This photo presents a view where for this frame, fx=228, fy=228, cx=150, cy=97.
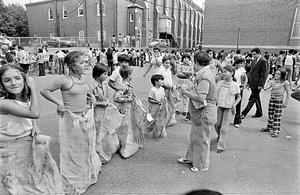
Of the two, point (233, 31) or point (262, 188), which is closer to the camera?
point (262, 188)

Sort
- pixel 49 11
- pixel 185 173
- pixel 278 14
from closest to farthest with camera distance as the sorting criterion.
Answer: pixel 185 173
pixel 278 14
pixel 49 11

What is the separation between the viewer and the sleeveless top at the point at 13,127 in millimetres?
2213

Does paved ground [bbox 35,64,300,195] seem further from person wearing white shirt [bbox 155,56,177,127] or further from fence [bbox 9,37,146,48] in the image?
fence [bbox 9,37,146,48]

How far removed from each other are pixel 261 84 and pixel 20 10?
57.6m

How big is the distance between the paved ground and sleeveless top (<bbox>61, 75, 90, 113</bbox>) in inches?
45.7

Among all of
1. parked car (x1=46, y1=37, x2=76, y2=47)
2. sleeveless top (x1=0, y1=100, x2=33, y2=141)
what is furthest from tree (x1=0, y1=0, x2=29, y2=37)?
sleeveless top (x1=0, y1=100, x2=33, y2=141)

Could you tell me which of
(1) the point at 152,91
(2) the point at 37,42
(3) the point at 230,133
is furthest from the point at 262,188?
(2) the point at 37,42

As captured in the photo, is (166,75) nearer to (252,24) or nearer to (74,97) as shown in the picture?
(74,97)

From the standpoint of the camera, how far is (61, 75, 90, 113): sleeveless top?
2.87 meters

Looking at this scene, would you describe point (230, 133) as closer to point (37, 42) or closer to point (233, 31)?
point (37, 42)

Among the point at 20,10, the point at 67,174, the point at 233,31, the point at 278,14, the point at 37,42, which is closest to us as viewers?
the point at 67,174

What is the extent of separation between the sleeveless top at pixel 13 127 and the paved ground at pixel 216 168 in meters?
1.31

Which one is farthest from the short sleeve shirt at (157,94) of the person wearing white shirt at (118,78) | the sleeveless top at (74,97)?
the sleeveless top at (74,97)

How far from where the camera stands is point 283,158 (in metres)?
4.12
